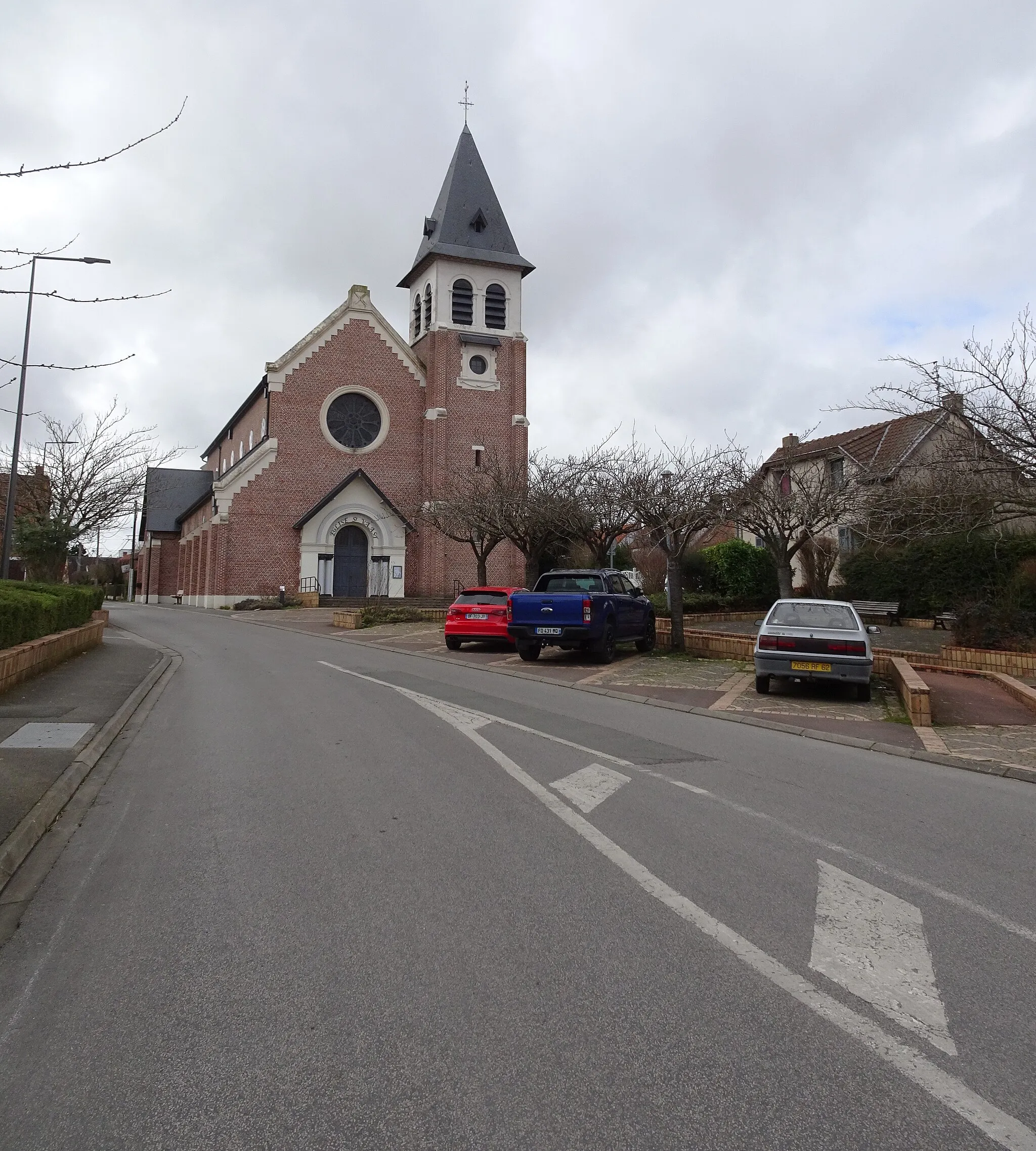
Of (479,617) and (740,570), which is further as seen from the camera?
(740,570)

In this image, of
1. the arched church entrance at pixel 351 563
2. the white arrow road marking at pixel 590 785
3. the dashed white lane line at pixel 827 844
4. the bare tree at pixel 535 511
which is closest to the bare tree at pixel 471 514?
the bare tree at pixel 535 511

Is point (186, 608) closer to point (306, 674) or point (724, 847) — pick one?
point (306, 674)

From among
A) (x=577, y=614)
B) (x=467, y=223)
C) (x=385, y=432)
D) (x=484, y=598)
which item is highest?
(x=467, y=223)

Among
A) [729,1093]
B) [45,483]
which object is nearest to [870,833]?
[729,1093]

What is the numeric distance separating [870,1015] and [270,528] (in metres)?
43.3

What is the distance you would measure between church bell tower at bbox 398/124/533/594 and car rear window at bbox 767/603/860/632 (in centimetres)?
3288

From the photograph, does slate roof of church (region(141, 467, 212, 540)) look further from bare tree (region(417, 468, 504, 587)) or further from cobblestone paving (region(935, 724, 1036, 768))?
cobblestone paving (region(935, 724, 1036, 768))

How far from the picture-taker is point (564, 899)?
186 inches

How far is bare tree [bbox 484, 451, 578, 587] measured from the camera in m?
28.5

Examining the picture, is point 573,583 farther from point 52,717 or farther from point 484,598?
point 52,717

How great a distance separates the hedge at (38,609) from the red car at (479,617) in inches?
312

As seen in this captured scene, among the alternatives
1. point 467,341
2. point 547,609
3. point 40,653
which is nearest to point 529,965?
point 40,653

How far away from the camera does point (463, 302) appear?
4844 cm

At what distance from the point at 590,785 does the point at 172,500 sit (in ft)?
198
